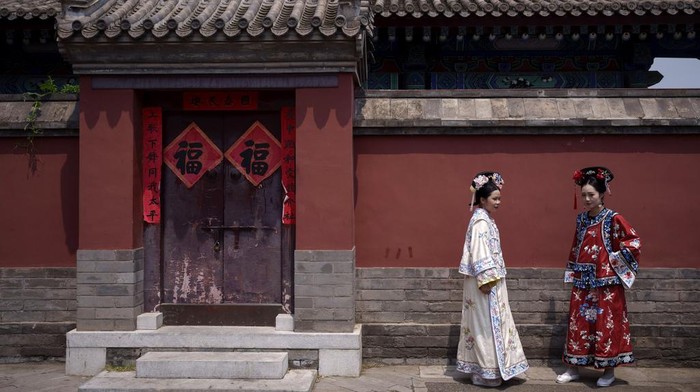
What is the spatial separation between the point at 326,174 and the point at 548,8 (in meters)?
4.22

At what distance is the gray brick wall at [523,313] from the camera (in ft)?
20.4

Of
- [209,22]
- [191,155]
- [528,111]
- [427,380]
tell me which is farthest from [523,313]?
[209,22]

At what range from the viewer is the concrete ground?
551 centimetres

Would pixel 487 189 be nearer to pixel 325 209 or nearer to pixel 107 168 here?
pixel 325 209

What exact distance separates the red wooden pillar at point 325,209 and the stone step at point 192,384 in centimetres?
62

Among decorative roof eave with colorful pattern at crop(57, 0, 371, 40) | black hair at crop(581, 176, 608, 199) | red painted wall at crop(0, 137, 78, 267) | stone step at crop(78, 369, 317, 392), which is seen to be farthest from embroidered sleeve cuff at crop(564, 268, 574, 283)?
red painted wall at crop(0, 137, 78, 267)

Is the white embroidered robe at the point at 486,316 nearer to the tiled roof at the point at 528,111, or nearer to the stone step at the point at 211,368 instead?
the tiled roof at the point at 528,111

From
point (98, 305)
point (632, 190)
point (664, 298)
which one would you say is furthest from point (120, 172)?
point (664, 298)

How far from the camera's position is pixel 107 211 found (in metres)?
6.01

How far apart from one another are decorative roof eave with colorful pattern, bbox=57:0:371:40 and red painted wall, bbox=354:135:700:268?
4.05 ft

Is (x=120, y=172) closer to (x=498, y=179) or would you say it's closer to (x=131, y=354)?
(x=131, y=354)

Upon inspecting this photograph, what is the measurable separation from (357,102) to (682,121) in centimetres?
319

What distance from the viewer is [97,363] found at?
233 inches

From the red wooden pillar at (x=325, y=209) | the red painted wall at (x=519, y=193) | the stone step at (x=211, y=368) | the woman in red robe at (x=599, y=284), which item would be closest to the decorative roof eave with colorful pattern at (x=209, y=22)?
the red wooden pillar at (x=325, y=209)
